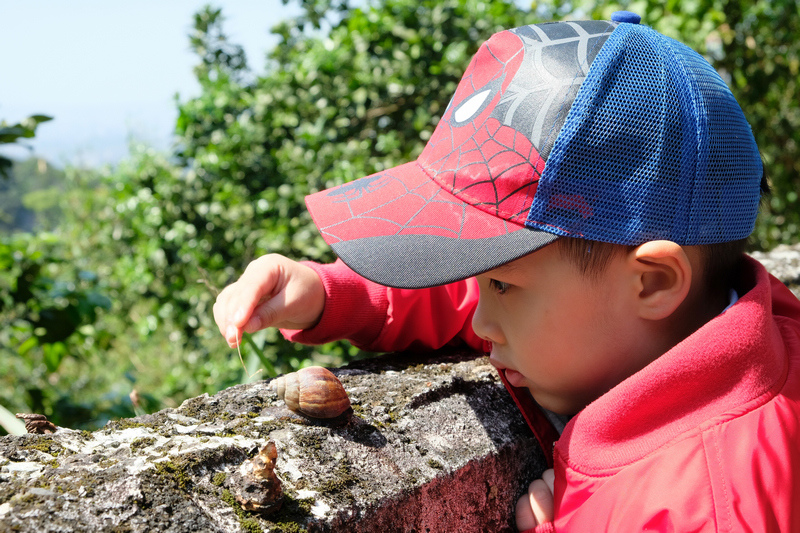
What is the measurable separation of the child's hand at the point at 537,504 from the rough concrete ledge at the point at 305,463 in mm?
26

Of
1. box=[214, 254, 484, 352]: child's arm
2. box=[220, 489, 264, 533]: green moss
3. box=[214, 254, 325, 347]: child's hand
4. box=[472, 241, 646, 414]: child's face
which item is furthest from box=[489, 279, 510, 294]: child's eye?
box=[220, 489, 264, 533]: green moss

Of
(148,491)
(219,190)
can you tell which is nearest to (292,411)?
(148,491)

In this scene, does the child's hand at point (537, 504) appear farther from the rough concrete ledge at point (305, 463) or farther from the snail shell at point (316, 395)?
the snail shell at point (316, 395)

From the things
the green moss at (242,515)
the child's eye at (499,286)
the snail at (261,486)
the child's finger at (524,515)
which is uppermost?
the child's eye at (499,286)

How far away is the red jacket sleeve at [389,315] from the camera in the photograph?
1.52 m

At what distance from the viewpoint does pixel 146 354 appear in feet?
17.6

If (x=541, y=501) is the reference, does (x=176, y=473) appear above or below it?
above

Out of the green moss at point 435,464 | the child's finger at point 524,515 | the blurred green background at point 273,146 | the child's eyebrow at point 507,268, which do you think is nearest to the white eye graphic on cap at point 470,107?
the child's eyebrow at point 507,268

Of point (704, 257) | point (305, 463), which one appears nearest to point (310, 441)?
point (305, 463)

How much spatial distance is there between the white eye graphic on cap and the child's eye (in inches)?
12.2

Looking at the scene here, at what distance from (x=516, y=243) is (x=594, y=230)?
0.13 m

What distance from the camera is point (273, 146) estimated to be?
2826 mm

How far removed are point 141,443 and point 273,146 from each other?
6.83ft

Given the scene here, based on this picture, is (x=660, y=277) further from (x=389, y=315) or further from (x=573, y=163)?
(x=389, y=315)
